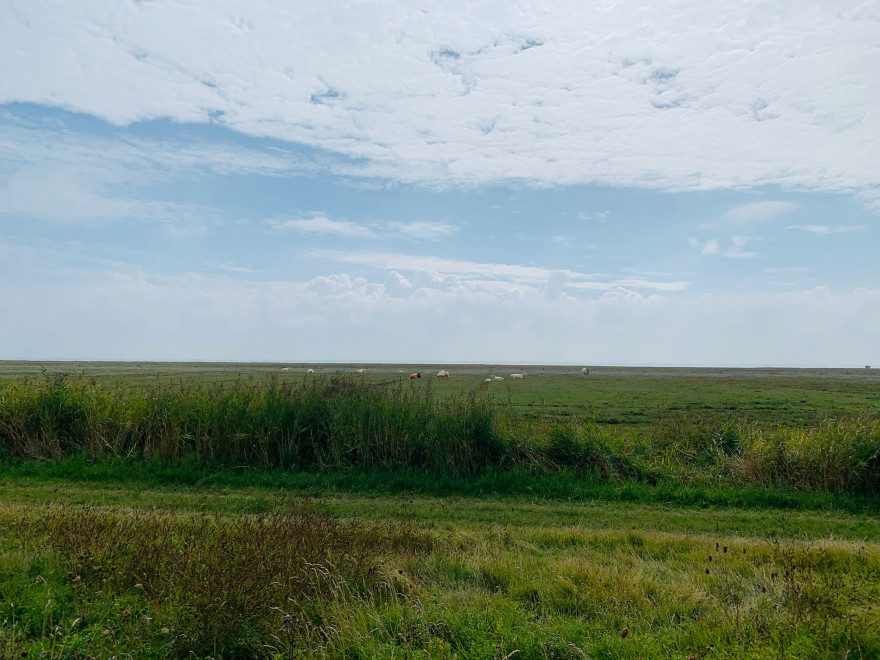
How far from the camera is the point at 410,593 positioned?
507cm

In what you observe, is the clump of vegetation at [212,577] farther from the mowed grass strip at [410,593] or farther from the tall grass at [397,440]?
the tall grass at [397,440]

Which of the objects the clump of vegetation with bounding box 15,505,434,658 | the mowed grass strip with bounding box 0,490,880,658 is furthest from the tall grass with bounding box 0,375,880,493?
the clump of vegetation with bounding box 15,505,434,658

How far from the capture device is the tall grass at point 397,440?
1138cm

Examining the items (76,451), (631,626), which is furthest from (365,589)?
(76,451)

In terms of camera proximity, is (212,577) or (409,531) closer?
(212,577)

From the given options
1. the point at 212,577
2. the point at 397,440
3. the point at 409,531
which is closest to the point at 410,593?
the point at 212,577

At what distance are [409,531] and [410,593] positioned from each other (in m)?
2.12

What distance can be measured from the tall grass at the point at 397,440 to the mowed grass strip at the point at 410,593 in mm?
4544

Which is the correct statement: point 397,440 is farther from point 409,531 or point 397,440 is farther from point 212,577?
point 212,577

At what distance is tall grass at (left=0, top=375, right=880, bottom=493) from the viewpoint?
11375mm

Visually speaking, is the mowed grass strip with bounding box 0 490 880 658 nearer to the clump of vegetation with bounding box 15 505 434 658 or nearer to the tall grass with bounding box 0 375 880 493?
the clump of vegetation with bounding box 15 505 434 658

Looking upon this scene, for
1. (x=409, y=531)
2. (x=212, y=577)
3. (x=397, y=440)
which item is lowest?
(x=409, y=531)

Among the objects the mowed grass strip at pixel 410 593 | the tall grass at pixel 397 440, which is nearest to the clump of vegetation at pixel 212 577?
the mowed grass strip at pixel 410 593

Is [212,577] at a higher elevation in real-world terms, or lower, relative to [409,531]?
higher
